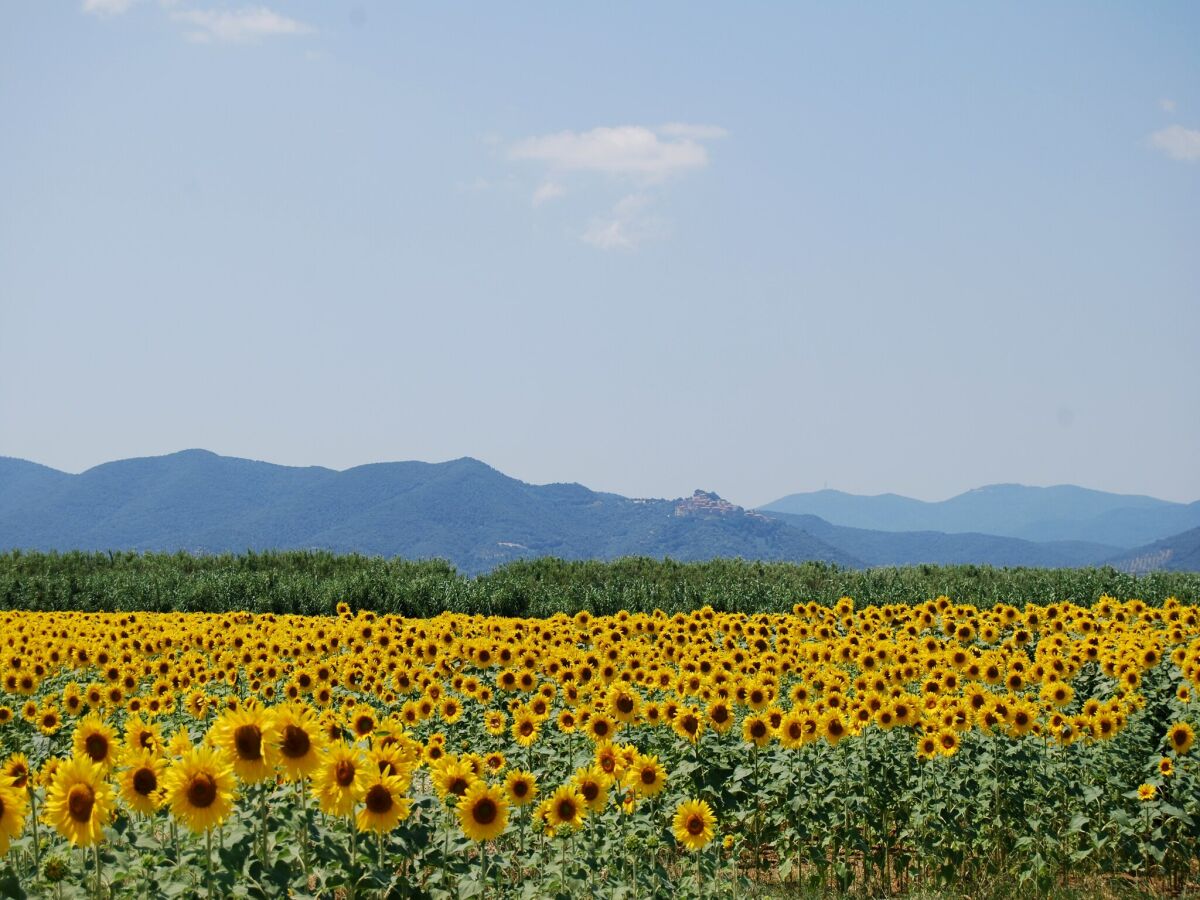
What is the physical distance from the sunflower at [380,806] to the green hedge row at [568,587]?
23853 mm

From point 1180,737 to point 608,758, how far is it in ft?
17.7

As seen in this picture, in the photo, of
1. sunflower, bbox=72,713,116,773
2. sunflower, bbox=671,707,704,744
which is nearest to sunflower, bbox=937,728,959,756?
sunflower, bbox=671,707,704,744

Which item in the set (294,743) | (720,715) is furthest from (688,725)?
(294,743)

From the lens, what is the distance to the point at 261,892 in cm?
530

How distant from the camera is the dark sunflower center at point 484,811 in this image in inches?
231

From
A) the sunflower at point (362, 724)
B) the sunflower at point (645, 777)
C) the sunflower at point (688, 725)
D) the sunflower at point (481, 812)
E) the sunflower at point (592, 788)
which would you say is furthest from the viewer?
the sunflower at point (688, 725)

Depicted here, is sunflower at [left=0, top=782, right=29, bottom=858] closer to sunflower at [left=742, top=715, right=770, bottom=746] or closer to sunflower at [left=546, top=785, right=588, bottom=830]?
sunflower at [left=546, top=785, right=588, bottom=830]

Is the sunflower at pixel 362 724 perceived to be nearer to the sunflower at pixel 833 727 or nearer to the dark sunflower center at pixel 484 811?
the dark sunflower center at pixel 484 811

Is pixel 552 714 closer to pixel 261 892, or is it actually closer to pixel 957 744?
pixel 957 744

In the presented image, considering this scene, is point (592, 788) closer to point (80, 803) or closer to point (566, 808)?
point (566, 808)

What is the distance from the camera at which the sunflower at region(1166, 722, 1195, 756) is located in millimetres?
9133

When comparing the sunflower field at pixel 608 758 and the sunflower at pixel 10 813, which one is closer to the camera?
the sunflower at pixel 10 813

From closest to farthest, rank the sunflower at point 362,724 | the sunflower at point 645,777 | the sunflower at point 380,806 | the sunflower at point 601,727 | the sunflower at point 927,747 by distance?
the sunflower at point 380,806, the sunflower at point 645,777, the sunflower at point 362,724, the sunflower at point 601,727, the sunflower at point 927,747

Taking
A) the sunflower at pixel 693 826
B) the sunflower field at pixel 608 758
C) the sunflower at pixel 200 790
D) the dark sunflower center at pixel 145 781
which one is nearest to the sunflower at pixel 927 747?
the sunflower field at pixel 608 758
